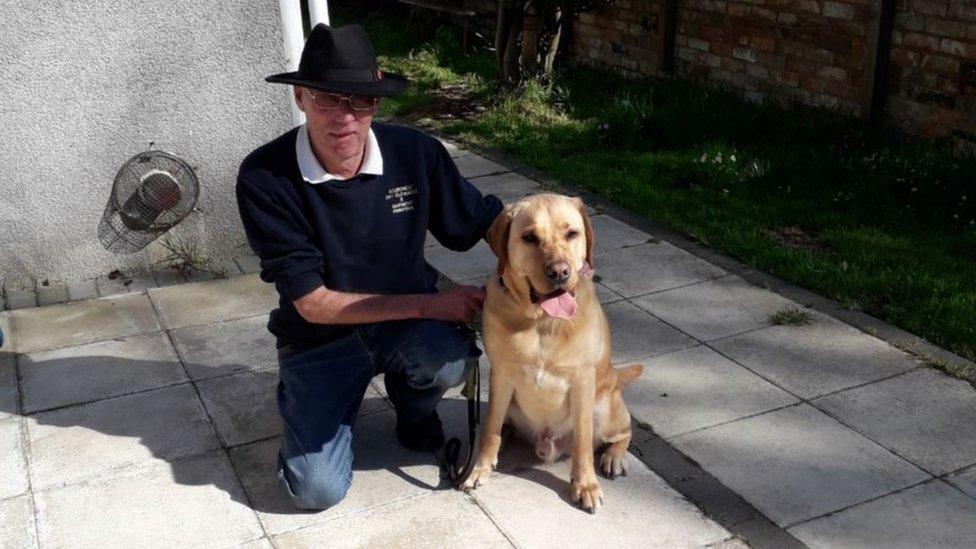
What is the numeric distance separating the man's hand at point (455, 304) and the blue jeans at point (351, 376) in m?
0.22

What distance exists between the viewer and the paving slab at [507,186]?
24.3 ft

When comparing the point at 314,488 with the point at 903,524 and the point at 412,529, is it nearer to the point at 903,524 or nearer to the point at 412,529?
the point at 412,529

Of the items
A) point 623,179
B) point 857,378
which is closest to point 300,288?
point 857,378

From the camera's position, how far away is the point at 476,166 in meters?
8.19

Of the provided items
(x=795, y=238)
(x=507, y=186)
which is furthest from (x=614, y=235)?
(x=507, y=186)

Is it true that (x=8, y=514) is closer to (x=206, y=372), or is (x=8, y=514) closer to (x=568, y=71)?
(x=206, y=372)

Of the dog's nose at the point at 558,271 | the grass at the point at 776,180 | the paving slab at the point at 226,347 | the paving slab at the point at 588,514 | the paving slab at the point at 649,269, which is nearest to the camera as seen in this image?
the dog's nose at the point at 558,271

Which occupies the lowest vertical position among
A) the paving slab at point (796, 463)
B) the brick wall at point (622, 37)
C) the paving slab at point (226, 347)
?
the paving slab at point (226, 347)

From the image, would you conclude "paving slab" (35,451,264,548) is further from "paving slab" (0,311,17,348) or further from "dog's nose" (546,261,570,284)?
"paving slab" (0,311,17,348)

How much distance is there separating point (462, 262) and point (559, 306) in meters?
2.92

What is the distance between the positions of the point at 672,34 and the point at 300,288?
23.6 ft

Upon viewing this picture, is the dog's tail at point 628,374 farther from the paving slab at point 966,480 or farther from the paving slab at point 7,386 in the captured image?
the paving slab at point 7,386

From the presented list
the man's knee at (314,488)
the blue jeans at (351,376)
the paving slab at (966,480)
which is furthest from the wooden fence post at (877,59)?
the man's knee at (314,488)

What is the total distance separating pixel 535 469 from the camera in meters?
3.98
